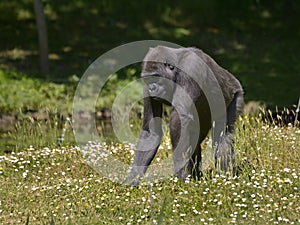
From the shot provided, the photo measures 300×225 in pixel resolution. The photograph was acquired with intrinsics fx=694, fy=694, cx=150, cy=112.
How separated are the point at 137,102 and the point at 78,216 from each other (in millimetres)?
8805

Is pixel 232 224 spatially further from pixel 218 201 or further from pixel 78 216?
pixel 78 216

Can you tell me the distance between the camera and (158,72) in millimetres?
6527

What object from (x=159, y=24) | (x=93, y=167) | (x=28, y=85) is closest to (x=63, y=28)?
(x=159, y=24)

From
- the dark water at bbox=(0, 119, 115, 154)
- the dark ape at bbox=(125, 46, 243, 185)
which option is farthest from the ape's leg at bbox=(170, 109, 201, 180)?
the dark water at bbox=(0, 119, 115, 154)

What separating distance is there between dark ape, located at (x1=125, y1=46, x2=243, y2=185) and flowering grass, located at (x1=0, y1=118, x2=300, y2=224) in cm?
25

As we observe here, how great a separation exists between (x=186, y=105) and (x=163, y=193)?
0.89 m

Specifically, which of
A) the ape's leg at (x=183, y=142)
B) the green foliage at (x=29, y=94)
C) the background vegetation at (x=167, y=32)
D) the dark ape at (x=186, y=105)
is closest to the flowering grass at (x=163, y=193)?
the ape's leg at (x=183, y=142)

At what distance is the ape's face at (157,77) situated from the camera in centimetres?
653

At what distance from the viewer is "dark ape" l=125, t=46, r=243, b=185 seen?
661 cm

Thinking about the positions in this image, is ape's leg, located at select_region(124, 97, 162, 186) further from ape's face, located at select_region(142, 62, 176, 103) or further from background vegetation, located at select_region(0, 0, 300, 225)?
ape's face, located at select_region(142, 62, 176, 103)

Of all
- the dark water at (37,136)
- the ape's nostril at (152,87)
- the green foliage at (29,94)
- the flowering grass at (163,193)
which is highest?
the ape's nostril at (152,87)

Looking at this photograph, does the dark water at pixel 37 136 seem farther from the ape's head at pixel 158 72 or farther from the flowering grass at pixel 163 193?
the ape's head at pixel 158 72

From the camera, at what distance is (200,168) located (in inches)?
302

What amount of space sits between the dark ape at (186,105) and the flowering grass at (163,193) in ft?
0.83
